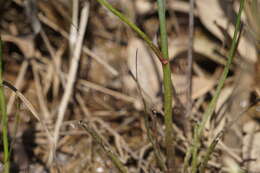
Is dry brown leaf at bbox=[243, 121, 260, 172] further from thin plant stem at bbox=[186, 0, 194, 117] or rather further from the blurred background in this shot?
thin plant stem at bbox=[186, 0, 194, 117]

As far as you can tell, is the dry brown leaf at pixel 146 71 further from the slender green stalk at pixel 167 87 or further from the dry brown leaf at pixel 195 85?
the slender green stalk at pixel 167 87

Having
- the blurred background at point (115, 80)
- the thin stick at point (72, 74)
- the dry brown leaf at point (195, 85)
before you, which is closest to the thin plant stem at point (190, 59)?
the blurred background at point (115, 80)

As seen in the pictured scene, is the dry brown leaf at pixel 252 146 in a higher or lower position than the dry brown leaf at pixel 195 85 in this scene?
lower

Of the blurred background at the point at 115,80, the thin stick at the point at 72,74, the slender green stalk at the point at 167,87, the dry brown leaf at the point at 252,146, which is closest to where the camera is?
the slender green stalk at the point at 167,87

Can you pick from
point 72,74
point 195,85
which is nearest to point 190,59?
point 195,85

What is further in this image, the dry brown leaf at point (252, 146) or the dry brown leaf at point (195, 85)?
the dry brown leaf at point (195, 85)

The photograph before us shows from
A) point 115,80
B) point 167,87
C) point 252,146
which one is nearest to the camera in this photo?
point 167,87

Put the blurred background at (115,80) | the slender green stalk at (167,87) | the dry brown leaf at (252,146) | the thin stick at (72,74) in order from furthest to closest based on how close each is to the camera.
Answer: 1. the thin stick at (72,74)
2. the blurred background at (115,80)
3. the dry brown leaf at (252,146)
4. the slender green stalk at (167,87)

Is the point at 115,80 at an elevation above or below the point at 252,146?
above

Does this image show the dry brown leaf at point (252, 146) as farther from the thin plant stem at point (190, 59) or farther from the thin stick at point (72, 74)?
the thin stick at point (72, 74)

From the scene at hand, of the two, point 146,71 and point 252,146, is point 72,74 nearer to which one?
point 146,71

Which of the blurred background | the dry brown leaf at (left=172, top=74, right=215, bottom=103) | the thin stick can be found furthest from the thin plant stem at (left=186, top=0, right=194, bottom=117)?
the thin stick

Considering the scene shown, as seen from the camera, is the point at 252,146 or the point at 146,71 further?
the point at 146,71
